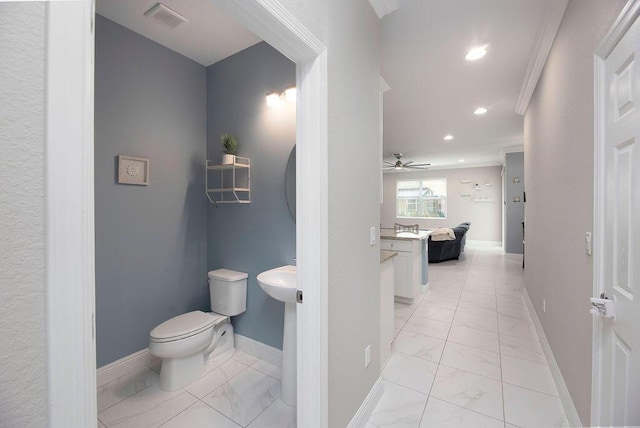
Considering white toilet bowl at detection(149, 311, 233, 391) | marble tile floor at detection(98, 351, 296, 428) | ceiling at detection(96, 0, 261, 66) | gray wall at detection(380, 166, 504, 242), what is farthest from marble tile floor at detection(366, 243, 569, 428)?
gray wall at detection(380, 166, 504, 242)

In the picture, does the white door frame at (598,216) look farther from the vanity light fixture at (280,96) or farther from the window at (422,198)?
the window at (422,198)

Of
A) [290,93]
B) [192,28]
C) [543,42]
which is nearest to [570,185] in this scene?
[543,42]

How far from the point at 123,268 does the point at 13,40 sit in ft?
6.71

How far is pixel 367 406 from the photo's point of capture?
1629mm

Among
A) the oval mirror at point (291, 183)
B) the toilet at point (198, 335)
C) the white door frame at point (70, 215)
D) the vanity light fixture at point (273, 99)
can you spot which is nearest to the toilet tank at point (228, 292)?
the toilet at point (198, 335)

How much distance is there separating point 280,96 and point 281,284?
151cm

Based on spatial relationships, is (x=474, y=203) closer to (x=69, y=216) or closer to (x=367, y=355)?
(x=367, y=355)

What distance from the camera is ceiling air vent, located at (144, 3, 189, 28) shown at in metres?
1.81

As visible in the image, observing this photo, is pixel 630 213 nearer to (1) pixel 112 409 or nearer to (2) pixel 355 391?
(2) pixel 355 391

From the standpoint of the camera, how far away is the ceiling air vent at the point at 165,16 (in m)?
1.81

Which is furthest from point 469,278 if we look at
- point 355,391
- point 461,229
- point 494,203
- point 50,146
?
point 50,146

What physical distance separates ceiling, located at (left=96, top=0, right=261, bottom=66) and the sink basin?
1.97 meters

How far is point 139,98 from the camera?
83.9 inches

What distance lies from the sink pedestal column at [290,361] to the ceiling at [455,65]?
235 centimetres
